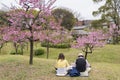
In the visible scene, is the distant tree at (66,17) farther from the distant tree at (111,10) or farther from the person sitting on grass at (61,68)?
the person sitting on grass at (61,68)

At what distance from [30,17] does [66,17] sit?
48.0 meters

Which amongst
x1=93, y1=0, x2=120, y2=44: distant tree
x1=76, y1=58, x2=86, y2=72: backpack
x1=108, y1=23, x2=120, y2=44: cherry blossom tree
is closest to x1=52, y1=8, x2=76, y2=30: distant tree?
x1=93, y1=0, x2=120, y2=44: distant tree

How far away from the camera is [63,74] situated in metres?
14.2

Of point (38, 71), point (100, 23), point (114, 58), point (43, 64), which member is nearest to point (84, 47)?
point (114, 58)

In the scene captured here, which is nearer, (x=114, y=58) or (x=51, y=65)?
(x=51, y=65)

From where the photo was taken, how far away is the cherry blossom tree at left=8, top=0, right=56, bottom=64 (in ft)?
53.3

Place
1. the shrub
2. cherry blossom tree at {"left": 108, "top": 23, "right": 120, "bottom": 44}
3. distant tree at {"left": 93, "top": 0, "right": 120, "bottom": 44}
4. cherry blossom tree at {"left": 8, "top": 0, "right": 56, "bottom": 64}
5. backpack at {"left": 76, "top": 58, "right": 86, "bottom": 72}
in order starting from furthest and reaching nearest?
distant tree at {"left": 93, "top": 0, "right": 120, "bottom": 44} < cherry blossom tree at {"left": 108, "top": 23, "right": 120, "bottom": 44} < the shrub < cherry blossom tree at {"left": 8, "top": 0, "right": 56, "bottom": 64} < backpack at {"left": 76, "top": 58, "right": 86, "bottom": 72}

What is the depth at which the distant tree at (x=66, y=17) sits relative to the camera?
2457 inches

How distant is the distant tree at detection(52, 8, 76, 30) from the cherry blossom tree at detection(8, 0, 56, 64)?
45.4m

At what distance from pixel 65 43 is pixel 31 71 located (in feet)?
73.5

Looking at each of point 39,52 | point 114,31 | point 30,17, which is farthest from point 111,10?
point 30,17

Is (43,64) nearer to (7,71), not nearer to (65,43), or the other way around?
(7,71)

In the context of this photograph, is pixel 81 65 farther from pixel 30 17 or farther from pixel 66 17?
pixel 66 17

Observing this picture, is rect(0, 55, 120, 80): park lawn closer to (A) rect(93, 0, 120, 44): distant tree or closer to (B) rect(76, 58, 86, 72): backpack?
(B) rect(76, 58, 86, 72): backpack
